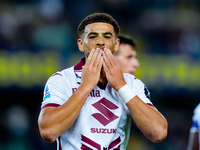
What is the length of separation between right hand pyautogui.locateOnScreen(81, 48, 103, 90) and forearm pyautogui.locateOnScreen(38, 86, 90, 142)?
175 mm

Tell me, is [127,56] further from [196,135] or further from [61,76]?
[61,76]

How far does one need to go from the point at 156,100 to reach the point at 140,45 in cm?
214

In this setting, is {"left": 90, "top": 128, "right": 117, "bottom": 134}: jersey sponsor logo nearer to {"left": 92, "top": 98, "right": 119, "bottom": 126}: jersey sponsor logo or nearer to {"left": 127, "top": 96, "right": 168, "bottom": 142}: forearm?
{"left": 92, "top": 98, "right": 119, "bottom": 126}: jersey sponsor logo

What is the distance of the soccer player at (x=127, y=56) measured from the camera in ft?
18.3

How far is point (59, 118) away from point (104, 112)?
47 centimetres

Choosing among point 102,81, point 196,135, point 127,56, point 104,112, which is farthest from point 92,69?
point 127,56

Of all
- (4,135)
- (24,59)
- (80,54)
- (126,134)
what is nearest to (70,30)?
(80,54)

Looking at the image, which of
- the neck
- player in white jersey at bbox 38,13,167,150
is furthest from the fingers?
the neck

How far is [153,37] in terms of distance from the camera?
1263 cm

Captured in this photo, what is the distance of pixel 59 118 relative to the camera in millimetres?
3070

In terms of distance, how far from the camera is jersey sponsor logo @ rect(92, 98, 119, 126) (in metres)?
3.36

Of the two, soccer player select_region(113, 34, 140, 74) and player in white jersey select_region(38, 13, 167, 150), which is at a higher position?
soccer player select_region(113, 34, 140, 74)

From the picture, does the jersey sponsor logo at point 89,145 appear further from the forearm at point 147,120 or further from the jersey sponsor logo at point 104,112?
the forearm at point 147,120

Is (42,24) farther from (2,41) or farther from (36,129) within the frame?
(36,129)
